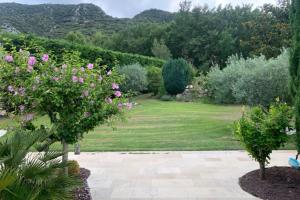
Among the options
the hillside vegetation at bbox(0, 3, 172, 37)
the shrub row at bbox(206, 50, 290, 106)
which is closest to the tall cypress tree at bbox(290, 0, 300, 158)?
the shrub row at bbox(206, 50, 290, 106)

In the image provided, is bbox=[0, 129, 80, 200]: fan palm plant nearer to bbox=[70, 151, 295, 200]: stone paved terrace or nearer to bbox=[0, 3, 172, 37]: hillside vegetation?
bbox=[70, 151, 295, 200]: stone paved terrace

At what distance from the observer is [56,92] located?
5801 millimetres

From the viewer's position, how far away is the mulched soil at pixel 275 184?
600 centimetres

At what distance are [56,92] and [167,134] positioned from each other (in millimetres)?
7374

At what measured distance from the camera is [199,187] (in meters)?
6.56

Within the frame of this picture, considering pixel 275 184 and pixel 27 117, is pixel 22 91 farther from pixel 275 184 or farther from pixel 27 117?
pixel 275 184

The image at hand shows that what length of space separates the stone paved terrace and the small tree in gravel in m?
0.71

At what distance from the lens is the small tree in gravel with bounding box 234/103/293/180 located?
646cm

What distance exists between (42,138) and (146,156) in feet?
18.2

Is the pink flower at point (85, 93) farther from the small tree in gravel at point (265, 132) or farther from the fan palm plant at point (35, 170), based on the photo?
the small tree in gravel at point (265, 132)

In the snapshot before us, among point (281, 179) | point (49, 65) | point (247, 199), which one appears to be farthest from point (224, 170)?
point (49, 65)

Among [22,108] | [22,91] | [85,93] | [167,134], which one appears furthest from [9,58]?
[167,134]

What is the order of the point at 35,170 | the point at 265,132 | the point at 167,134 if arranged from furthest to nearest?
the point at 167,134, the point at 265,132, the point at 35,170

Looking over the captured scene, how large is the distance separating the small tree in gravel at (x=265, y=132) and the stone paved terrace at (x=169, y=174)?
2.32 feet
